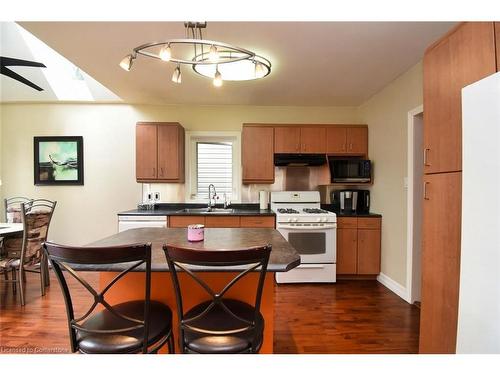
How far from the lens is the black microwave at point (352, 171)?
139 inches

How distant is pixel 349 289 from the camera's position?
10.0 feet

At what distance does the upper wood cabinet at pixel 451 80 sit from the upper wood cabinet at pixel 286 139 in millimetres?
2100

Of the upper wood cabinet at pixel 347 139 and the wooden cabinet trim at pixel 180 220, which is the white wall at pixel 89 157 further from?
the upper wood cabinet at pixel 347 139

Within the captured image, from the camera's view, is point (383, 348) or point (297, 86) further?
point (297, 86)

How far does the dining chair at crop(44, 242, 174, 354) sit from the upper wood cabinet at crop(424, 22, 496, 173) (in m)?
1.67

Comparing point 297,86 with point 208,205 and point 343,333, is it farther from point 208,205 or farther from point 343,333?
point 343,333

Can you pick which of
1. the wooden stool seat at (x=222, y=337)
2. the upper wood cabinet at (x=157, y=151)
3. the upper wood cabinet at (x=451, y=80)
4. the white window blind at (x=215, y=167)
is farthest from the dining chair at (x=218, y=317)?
the white window blind at (x=215, y=167)

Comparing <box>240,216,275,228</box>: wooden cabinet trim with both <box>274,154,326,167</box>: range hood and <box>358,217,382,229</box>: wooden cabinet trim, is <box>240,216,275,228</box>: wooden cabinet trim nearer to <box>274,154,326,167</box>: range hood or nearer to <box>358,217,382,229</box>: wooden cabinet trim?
<box>274,154,326,167</box>: range hood

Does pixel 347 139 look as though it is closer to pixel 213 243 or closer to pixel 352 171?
pixel 352 171

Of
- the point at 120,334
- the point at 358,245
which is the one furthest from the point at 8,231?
the point at 358,245

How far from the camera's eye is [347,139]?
366 centimetres
